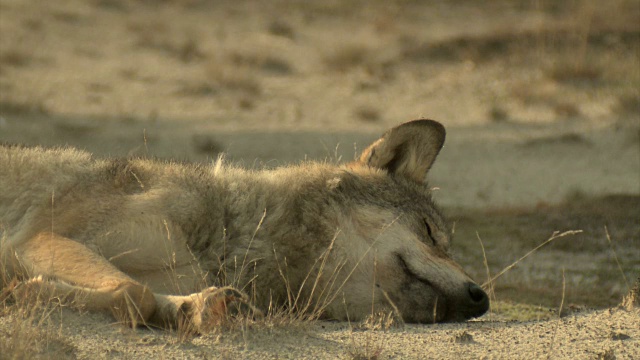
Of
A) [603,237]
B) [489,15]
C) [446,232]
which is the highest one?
[489,15]

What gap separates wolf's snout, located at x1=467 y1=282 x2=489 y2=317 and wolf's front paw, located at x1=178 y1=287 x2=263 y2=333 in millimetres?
1232

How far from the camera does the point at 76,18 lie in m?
21.2

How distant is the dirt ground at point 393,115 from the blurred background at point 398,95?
44mm

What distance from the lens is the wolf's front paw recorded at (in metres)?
4.32

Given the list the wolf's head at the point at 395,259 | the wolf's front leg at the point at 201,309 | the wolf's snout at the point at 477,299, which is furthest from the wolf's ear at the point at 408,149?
the wolf's front leg at the point at 201,309

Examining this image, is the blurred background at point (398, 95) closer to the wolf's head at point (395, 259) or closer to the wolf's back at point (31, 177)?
the wolf's head at point (395, 259)

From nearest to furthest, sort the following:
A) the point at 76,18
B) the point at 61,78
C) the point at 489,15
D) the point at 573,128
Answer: the point at 573,128 < the point at 61,78 < the point at 76,18 < the point at 489,15

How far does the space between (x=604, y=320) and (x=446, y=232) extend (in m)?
1.08

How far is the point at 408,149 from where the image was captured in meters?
6.04

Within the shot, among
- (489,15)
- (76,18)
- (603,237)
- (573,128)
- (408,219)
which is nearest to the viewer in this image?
(408,219)

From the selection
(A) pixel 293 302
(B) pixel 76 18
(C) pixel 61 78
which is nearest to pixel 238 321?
(A) pixel 293 302

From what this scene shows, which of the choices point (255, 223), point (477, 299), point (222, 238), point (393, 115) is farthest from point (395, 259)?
point (393, 115)

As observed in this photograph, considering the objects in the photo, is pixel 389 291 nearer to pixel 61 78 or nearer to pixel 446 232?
pixel 446 232

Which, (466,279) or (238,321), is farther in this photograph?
(466,279)
